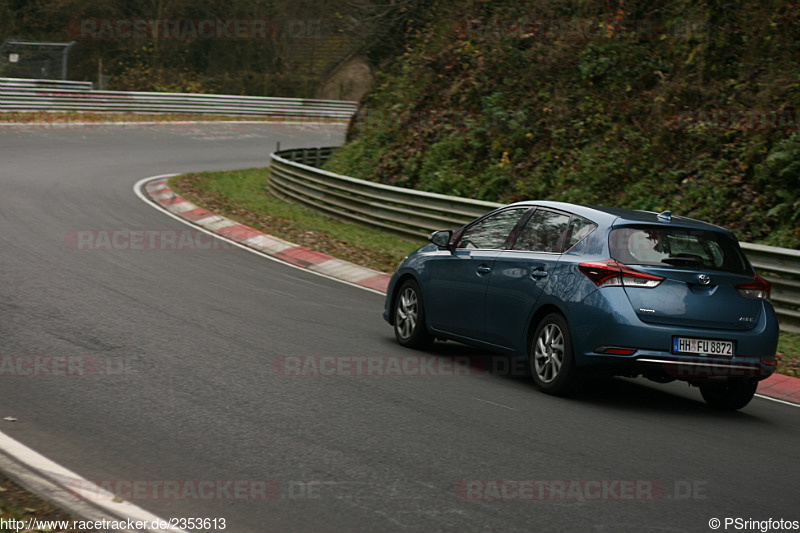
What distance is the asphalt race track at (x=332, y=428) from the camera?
493cm

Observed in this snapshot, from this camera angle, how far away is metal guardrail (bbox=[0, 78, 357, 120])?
36.8 meters

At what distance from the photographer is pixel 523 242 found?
8.39 m

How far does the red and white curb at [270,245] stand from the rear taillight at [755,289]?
654cm

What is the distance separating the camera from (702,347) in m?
7.32

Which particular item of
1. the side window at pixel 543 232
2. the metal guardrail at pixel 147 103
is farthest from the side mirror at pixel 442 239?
the metal guardrail at pixel 147 103

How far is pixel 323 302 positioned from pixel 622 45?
444 inches

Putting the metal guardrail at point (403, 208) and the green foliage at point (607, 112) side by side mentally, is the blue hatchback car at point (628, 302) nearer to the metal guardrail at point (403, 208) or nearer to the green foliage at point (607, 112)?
the metal guardrail at point (403, 208)

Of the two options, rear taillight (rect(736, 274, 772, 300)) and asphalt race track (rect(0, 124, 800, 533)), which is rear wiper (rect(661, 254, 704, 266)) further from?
asphalt race track (rect(0, 124, 800, 533))

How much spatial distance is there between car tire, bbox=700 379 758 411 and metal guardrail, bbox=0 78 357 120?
33.4 metres

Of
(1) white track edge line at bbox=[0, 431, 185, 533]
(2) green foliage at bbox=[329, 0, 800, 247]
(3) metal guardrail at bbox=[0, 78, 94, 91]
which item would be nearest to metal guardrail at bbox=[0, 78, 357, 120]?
(3) metal guardrail at bbox=[0, 78, 94, 91]

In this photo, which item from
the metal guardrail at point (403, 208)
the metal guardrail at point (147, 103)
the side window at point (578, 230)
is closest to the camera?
the side window at point (578, 230)

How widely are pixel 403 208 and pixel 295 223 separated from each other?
230cm

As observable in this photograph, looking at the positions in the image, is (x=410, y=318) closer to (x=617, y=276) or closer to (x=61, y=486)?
(x=617, y=276)

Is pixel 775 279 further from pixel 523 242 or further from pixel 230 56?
pixel 230 56
